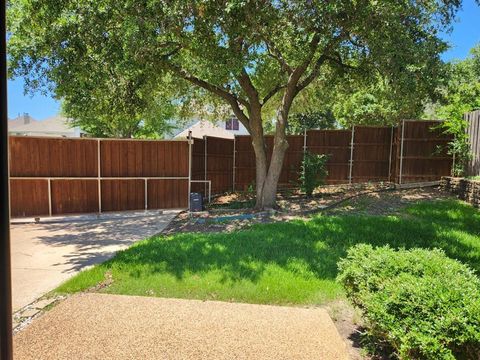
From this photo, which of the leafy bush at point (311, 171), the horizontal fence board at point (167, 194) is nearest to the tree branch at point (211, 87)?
the leafy bush at point (311, 171)

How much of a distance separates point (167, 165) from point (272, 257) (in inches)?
243

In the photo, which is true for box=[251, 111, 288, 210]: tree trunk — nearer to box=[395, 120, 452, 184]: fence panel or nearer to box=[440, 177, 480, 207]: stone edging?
box=[440, 177, 480, 207]: stone edging

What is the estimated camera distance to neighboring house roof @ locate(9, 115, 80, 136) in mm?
27766

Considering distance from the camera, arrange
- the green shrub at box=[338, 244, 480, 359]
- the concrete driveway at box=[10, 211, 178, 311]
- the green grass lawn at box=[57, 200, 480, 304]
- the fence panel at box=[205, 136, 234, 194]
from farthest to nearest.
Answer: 1. the fence panel at box=[205, 136, 234, 194]
2. the concrete driveway at box=[10, 211, 178, 311]
3. the green grass lawn at box=[57, 200, 480, 304]
4. the green shrub at box=[338, 244, 480, 359]

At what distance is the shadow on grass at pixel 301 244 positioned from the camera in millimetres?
5129

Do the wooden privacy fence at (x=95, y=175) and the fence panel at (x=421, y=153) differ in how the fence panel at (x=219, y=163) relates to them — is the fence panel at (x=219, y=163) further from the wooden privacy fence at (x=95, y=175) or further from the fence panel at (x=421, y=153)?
the fence panel at (x=421, y=153)

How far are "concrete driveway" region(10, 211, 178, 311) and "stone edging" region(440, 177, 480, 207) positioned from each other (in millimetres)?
7282

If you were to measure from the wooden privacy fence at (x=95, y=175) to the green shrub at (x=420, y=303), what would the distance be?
8.13 m

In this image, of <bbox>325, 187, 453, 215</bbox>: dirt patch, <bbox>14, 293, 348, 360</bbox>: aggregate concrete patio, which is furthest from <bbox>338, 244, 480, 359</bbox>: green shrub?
<bbox>325, 187, 453, 215</bbox>: dirt patch

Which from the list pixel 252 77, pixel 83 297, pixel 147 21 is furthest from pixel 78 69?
pixel 252 77

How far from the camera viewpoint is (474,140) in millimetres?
10078

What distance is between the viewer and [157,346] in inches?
128

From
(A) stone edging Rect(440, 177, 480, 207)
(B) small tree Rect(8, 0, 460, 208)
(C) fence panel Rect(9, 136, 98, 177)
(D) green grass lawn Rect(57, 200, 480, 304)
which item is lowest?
(D) green grass lawn Rect(57, 200, 480, 304)

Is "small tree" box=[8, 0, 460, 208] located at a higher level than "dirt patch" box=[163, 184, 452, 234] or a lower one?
higher
